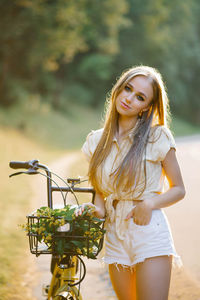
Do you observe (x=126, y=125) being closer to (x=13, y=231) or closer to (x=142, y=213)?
(x=142, y=213)

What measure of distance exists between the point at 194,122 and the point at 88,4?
2296cm

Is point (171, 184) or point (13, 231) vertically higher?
point (13, 231)

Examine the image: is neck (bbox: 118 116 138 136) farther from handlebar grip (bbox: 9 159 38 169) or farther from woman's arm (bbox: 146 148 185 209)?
handlebar grip (bbox: 9 159 38 169)

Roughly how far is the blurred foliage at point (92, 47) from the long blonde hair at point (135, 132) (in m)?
18.5

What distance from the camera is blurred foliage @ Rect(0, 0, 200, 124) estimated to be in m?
20.9

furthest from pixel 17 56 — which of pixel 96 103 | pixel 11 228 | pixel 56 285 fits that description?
pixel 56 285

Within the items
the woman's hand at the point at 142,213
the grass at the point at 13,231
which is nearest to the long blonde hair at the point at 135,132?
the woman's hand at the point at 142,213

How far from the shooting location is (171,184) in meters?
2.43

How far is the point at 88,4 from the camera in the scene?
27.6m

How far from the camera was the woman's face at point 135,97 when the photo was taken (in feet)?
8.19

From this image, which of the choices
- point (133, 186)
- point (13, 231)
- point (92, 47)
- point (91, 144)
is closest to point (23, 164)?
point (91, 144)

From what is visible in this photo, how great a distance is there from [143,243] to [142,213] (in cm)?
18

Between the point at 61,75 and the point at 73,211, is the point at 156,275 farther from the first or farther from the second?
the point at 61,75

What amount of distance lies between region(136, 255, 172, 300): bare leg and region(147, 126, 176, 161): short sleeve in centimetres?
60
